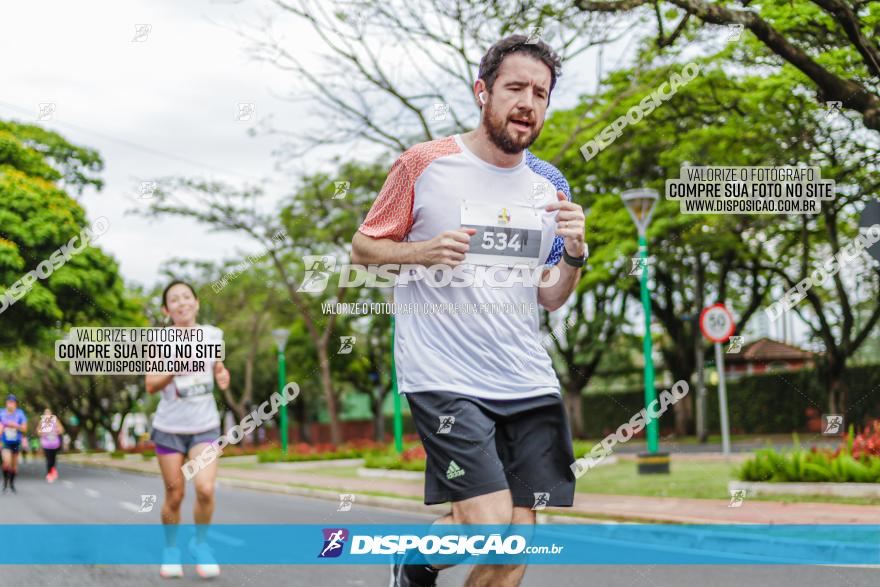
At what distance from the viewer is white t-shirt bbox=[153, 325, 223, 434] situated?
6.20 metres

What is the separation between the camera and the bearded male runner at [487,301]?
317cm

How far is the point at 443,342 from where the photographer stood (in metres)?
3.31

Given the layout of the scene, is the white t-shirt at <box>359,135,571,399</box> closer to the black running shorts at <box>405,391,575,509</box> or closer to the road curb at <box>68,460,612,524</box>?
the black running shorts at <box>405,391,575,509</box>

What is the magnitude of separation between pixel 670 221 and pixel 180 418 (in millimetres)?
19974

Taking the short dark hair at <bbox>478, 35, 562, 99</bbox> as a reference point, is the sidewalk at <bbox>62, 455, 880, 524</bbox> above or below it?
below

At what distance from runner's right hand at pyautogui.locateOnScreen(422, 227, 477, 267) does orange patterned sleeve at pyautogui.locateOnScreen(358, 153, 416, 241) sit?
0.23 metres

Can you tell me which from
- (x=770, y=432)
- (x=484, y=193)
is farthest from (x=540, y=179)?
(x=770, y=432)

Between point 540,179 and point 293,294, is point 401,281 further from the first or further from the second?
point 293,294

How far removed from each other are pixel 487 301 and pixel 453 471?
1.90 feet

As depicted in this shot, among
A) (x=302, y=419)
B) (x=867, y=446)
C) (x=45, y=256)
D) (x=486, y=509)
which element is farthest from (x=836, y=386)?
(x=302, y=419)

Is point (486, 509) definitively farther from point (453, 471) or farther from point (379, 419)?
point (379, 419)

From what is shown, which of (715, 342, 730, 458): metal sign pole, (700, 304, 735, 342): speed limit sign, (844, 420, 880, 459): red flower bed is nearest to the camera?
(844, 420, 880, 459): red flower bed

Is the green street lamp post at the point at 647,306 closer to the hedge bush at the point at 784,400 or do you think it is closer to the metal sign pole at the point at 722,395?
the metal sign pole at the point at 722,395

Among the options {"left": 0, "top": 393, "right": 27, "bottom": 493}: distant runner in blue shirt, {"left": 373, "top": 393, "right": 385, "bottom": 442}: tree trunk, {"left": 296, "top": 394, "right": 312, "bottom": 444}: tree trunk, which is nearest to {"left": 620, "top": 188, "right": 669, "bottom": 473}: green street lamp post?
{"left": 0, "top": 393, "right": 27, "bottom": 493}: distant runner in blue shirt
